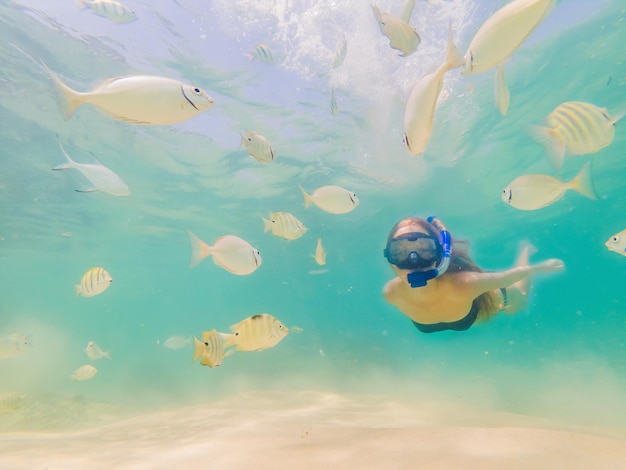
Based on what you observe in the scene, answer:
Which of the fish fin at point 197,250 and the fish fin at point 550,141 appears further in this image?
the fish fin at point 197,250

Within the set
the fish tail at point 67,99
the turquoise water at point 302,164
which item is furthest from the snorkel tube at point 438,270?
the turquoise water at point 302,164

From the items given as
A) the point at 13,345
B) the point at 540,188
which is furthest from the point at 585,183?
the point at 13,345

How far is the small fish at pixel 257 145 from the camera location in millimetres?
4973

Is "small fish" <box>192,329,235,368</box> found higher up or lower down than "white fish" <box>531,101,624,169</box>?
lower down

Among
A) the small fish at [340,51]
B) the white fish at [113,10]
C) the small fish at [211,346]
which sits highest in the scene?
the small fish at [340,51]

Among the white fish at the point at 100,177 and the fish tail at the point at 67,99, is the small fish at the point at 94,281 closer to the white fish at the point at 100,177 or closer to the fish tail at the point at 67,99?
the white fish at the point at 100,177

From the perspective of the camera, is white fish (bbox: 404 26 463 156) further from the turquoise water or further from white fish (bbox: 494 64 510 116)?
the turquoise water

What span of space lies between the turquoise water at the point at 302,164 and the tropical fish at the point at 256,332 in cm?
693

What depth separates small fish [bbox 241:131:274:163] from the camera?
497 cm

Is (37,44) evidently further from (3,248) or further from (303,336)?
(3,248)

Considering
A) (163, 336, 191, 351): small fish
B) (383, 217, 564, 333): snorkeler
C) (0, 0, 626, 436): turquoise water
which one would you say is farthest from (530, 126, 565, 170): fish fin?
(163, 336, 191, 351): small fish

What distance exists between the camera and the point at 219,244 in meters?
4.86

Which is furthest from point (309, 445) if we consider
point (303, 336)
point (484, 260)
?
point (484, 260)

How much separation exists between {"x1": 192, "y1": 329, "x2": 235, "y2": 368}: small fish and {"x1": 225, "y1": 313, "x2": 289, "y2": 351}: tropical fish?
0.07 meters
